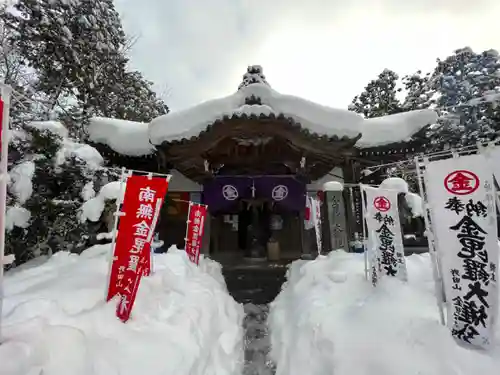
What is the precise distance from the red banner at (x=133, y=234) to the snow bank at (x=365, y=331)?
7.53 feet

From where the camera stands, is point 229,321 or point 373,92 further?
point 373,92

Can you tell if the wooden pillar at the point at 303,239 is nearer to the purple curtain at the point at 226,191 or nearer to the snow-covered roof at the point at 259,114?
the purple curtain at the point at 226,191

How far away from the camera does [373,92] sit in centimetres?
2514

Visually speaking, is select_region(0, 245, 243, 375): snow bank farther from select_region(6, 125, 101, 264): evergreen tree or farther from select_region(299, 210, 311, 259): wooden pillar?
select_region(299, 210, 311, 259): wooden pillar

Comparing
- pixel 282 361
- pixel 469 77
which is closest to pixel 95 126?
pixel 282 361

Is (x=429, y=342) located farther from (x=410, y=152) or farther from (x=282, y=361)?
(x=410, y=152)

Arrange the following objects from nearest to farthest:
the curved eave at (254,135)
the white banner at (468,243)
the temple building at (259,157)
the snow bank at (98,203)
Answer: the white banner at (468,243)
the snow bank at (98,203)
the curved eave at (254,135)
the temple building at (259,157)

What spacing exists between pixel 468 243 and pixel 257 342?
3656 millimetres

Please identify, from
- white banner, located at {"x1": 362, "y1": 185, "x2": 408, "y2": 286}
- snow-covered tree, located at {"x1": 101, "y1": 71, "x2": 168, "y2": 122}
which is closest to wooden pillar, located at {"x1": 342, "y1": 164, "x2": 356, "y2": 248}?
white banner, located at {"x1": 362, "y1": 185, "x2": 408, "y2": 286}

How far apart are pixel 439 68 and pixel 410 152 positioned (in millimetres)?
12922

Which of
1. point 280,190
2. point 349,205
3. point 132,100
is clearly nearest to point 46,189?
point 280,190

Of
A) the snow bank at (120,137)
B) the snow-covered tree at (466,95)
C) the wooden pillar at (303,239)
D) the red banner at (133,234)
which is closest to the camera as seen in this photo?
the red banner at (133,234)

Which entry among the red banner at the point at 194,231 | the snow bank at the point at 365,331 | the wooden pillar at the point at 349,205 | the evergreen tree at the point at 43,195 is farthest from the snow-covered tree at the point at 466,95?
the evergreen tree at the point at 43,195

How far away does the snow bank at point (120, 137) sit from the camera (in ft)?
34.4
